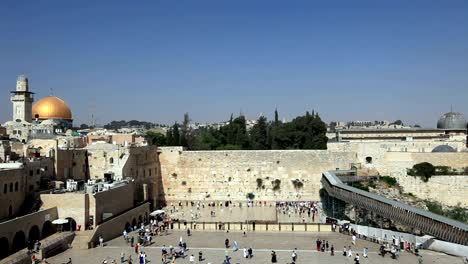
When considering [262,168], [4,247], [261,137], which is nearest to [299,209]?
[262,168]

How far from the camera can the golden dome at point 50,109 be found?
1906 inches

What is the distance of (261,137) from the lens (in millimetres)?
49000

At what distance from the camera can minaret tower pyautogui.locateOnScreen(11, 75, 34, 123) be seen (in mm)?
42972

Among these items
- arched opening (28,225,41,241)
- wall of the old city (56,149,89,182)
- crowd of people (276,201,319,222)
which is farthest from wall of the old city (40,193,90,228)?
crowd of people (276,201,319,222)

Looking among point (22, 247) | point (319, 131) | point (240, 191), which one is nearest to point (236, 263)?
point (22, 247)

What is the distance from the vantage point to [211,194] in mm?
38750

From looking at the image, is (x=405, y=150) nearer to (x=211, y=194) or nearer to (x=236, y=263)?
(x=211, y=194)

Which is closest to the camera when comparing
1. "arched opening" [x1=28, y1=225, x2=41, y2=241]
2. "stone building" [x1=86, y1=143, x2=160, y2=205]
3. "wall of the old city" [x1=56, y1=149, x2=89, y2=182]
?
"arched opening" [x1=28, y1=225, x2=41, y2=241]

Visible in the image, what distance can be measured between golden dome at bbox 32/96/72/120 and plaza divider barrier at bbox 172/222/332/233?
86.1 ft

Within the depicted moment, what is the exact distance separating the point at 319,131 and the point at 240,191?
11518 millimetres

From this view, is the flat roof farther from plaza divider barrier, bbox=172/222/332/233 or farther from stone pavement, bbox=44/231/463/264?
plaza divider barrier, bbox=172/222/332/233

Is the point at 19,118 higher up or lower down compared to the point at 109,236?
higher up

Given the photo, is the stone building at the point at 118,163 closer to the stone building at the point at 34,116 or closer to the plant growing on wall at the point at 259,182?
the stone building at the point at 34,116

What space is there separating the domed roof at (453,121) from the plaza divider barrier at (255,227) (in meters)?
28.7
